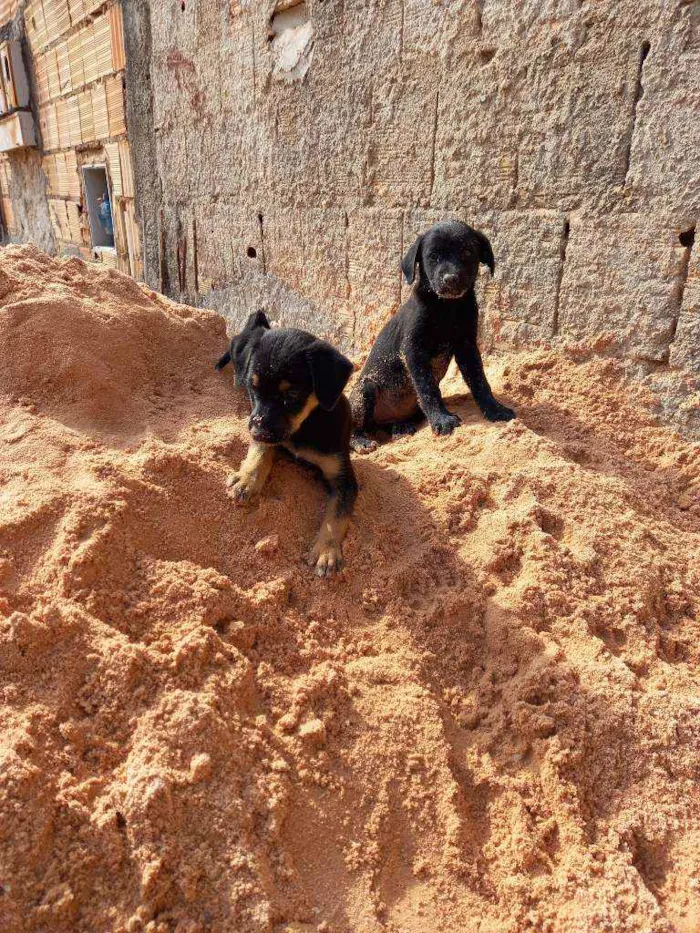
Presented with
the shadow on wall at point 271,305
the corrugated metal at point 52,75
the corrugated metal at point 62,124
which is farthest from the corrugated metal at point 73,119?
the shadow on wall at point 271,305

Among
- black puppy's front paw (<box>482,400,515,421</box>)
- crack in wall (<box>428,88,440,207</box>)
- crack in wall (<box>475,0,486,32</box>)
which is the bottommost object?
black puppy's front paw (<box>482,400,515,421</box>)

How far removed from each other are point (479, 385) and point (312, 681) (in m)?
2.49

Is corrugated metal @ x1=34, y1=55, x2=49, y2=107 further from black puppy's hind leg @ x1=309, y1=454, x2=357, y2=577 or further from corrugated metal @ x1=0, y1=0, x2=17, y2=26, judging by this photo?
black puppy's hind leg @ x1=309, y1=454, x2=357, y2=577

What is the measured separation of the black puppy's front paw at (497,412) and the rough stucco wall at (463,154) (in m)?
0.86

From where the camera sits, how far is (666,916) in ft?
5.82

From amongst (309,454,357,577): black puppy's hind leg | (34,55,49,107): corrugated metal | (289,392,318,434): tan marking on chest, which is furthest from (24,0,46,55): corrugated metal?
(309,454,357,577): black puppy's hind leg

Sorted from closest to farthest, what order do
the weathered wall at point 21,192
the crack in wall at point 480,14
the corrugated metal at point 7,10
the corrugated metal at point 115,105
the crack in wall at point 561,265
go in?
the crack in wall at point 561,265 < the crack in wall at point 480,14 < the corrugated metal at point 115,105 < the corrugated metal at point 7,10 < the weathered wall at point 21,192

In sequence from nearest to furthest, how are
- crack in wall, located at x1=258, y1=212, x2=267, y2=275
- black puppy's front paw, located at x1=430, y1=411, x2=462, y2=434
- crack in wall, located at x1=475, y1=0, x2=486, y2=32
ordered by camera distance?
black puppy's front paw, located at x1=430, y1=411, x2=462, y2=434 < crack in wall, located at x1=475, y1=0, x2=486, y2=32 < crack in wall, located at x1=258, y1=212, x2=267, y2=275

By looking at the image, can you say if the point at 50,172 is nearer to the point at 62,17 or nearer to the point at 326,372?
the point at 62,17

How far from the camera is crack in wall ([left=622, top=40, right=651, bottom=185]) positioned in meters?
3.61

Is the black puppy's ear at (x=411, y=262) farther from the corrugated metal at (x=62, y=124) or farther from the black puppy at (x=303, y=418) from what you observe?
the corrugated metal at (x=62, y=124)

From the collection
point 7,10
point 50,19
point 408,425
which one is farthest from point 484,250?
point 7,10

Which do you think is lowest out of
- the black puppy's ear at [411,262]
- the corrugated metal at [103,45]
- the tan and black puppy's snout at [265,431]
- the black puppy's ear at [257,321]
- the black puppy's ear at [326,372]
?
the tan and black puppy's snout at [265,431]

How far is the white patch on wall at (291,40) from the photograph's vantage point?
580 centimetres
